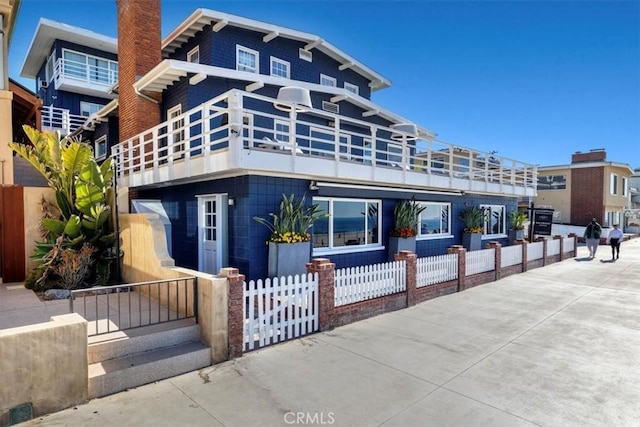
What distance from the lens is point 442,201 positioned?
48.3 feet

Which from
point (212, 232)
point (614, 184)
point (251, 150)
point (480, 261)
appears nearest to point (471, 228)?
point (480, 261)

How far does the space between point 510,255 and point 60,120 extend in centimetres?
2723

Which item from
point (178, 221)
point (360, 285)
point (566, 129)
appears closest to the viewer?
point (360, 285)

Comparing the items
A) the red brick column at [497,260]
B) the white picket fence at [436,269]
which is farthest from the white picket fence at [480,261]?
the white picket fence at [436,269]

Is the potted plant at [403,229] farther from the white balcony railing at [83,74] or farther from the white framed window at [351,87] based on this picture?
the white balcony railing at [83,74]

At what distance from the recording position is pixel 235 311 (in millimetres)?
5770

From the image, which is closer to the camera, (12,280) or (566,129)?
(12,280)

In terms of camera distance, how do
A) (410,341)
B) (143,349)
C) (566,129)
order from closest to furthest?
(143,349) → (410,341) → (566,129)

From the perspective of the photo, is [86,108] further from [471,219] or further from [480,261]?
[480,261]

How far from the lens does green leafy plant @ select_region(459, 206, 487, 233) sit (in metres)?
15.5

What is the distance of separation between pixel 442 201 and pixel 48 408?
540 inches

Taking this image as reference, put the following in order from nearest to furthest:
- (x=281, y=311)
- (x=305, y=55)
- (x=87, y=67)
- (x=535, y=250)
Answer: (x=281, y=311) → (x=535, y=250) → (x=305, y=55) → (x=87, y=67)

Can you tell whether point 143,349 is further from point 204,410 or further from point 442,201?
point 442,201

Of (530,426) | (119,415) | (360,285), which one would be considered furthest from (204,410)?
(360,285)
